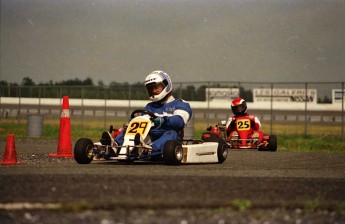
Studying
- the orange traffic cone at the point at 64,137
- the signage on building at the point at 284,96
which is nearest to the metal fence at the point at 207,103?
the signage on building at the point at 284,96

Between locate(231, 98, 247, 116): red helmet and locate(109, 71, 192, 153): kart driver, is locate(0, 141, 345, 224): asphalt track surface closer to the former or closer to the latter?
locate(109, 71, 192, 153): kart driver

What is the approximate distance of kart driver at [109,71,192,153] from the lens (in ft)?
40.6

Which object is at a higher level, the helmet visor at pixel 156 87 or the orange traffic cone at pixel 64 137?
the helmet visor at pixel 156 87

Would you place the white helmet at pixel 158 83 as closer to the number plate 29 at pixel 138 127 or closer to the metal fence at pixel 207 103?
the number plate 29 at pixel 138 127

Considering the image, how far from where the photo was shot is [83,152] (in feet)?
39.1

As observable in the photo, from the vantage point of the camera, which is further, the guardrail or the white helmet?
the guardrail

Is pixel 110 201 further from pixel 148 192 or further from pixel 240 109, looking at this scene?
pixel 240 109

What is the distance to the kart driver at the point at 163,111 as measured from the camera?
12.4 meters

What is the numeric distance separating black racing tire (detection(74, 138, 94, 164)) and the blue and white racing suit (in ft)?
1.88

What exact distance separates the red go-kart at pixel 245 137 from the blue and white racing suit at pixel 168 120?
20.9ft

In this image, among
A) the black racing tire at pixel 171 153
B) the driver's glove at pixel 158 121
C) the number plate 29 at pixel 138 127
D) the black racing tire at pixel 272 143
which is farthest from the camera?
the black racing tire at pixel 272 143

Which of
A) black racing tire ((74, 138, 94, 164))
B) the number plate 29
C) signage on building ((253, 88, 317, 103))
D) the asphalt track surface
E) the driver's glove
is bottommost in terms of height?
the asphalt track surface

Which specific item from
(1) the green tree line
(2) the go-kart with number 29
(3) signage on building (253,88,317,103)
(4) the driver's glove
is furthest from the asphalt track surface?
(3) signage on building (253,88,317,103)

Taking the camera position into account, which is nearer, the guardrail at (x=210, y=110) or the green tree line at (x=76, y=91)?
the green tree line at (x=76, y=91)
